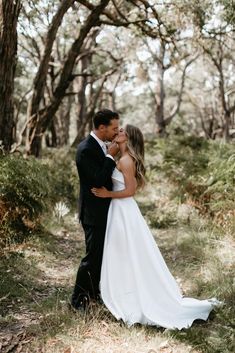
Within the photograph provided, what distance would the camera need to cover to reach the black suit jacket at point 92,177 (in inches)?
194

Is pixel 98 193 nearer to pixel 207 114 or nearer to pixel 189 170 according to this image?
pixel 189 170

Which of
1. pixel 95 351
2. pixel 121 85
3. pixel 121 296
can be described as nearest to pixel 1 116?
pixel 121 296

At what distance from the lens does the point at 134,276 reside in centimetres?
511

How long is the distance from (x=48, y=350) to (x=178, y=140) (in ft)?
47.8

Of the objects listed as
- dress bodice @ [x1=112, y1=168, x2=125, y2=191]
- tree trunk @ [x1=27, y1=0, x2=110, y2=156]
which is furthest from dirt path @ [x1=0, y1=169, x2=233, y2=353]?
tree trunk @ [x1=27, y1=0, x2=110, y2=156]

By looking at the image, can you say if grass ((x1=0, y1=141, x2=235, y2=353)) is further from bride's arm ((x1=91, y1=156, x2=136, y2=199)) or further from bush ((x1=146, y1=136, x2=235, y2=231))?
bride's arm ((x1=91, y1=156, x2=136, y2=199))

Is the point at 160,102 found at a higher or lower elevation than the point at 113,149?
higher

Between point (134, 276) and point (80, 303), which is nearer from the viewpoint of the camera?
point (134, 276)

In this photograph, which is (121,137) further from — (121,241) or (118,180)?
(121,241)

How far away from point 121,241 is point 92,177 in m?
0.79

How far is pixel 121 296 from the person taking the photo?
5109 millimetres

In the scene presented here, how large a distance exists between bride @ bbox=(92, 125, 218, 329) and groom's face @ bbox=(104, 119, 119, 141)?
0.23 feet

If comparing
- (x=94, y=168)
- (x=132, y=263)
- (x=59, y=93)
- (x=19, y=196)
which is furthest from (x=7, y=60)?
(x=132, y=263)

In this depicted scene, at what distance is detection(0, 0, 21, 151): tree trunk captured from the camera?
838 centimetres
